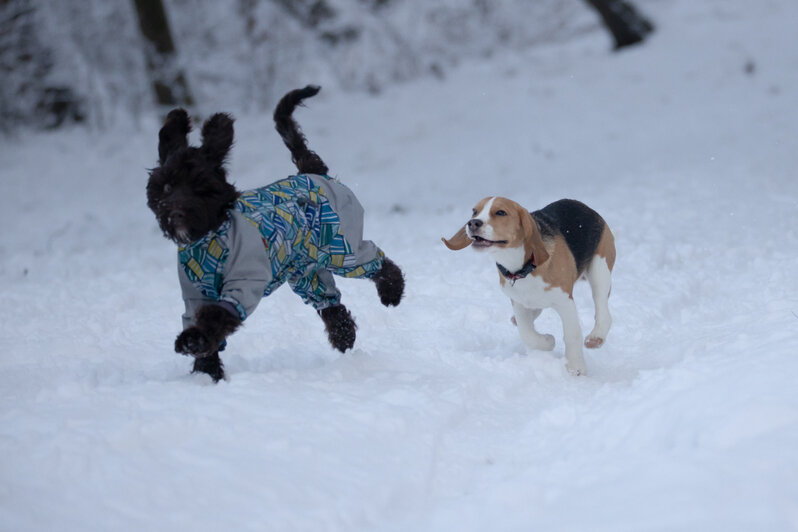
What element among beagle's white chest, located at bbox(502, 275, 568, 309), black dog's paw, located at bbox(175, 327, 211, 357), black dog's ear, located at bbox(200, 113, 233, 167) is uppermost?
black dog's ear, located at bbox(200, 113, 233, 167)

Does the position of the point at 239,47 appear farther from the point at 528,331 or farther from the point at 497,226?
the point at 497,226

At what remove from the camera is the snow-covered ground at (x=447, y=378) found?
2629 mm

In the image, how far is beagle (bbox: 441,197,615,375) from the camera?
4.34m

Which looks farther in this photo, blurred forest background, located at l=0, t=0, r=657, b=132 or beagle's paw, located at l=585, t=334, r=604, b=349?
blurred forest background, located at l=0, t=0, r=657, b=132

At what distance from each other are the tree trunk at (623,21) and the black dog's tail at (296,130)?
12195mm

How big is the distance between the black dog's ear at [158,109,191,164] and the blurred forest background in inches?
485

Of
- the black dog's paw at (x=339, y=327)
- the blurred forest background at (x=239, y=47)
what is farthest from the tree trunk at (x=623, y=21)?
the black dog's paw at (x=339, y=327)

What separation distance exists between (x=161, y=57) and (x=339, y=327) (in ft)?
40.6

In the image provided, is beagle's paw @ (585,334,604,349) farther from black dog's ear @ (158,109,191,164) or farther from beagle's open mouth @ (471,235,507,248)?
black dog's ear @ (158,109,191,164)

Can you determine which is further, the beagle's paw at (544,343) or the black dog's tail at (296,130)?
the black dog's tail at (296,130)

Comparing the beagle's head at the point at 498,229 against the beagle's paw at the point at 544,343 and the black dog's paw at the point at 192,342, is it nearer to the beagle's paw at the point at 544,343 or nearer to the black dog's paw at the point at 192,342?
the beagle's paw at the point at 544,343

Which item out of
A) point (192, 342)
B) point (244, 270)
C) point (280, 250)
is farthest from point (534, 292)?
point (192, 342)

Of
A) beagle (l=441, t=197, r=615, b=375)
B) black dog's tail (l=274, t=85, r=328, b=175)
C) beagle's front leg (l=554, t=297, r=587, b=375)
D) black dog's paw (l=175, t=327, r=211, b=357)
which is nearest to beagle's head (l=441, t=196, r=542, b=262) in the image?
beagle (l=441, t=197, r=615, b=375)

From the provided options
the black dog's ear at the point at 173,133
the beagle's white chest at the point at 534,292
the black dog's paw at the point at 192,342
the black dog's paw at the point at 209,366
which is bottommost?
A: the beagle's white chest at the point at 534,292
